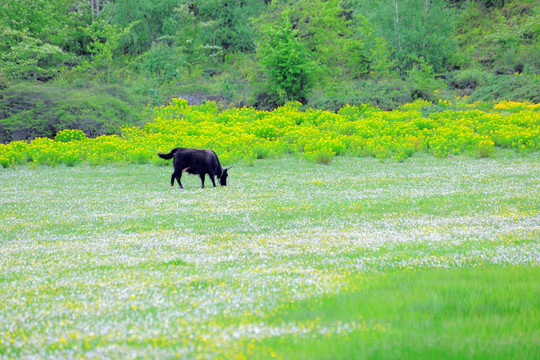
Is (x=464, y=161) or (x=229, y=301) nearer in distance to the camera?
(x=229, y=301)

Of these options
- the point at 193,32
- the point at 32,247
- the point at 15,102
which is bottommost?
the point at 32,247

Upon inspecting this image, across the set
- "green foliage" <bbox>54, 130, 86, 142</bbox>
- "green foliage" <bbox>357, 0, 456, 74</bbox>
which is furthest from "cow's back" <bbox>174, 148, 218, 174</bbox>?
"green foliage" <bbox>357, 0, 456, 74</bbox>

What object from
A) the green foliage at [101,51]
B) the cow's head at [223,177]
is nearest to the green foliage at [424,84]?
the green foliage at [101,51]

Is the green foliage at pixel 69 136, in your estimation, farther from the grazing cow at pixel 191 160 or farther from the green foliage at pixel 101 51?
the grazing cow at pixel 191 160

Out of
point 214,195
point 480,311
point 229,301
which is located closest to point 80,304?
point 229,301

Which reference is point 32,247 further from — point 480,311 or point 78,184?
point 78,184

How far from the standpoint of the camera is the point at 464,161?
22969 millimetres

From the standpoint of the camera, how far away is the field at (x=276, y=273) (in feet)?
14.0

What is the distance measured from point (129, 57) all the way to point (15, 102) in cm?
2422

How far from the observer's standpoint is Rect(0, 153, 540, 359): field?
427 cm

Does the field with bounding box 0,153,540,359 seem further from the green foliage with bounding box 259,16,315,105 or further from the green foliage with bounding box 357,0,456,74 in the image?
the green foliage with bounding box 357,0,456,74

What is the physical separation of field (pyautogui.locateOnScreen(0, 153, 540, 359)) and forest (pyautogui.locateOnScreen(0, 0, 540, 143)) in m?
21.8

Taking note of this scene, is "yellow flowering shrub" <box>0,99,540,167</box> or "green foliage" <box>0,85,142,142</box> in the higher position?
"green foliage" <box>0,85,142,142</box>

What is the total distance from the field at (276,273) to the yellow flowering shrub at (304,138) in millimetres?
9685
